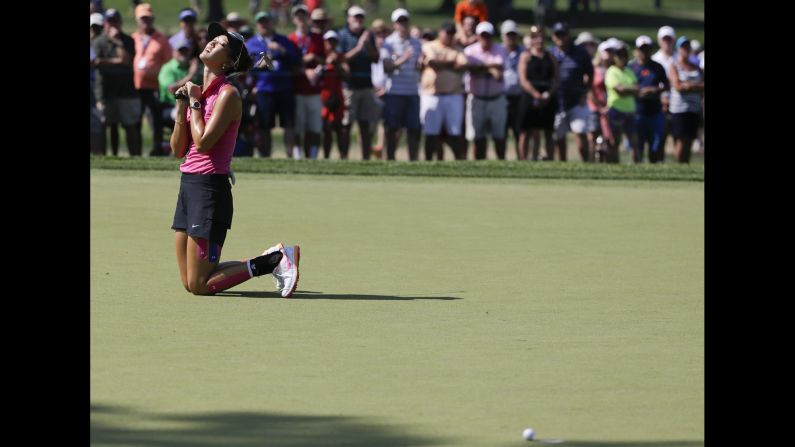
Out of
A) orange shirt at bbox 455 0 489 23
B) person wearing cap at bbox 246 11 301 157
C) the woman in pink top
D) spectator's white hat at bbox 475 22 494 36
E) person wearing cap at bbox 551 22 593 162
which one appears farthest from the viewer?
orange shirt at bbox 455 0 489 23

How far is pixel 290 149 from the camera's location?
76.5ft

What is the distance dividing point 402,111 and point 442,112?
0.57m

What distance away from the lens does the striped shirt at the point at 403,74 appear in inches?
911

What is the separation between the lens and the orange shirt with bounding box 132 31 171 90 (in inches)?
899

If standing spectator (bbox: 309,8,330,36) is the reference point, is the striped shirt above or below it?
below

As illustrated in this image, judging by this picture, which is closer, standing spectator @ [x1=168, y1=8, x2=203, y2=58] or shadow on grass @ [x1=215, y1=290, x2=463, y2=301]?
shadow on grass @ [x1=215, y1=290, x2=463, y2=301]

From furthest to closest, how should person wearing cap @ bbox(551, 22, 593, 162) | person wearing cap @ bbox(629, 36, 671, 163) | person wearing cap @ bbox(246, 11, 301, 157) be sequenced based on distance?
1. person wearing cap @ bbox(551, 22, 593, 162)
2. person wearing cap @ bbox(629, 36, 671, 163)
3. person wearing cap @ bbox(246, 11, 301, 157)

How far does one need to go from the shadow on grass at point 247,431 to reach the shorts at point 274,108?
51.9 ft

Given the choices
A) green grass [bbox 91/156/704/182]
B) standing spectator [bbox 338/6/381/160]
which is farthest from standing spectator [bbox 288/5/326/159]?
green grass [bbox 91/156/704/182]

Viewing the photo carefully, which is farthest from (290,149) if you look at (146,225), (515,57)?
(146,225)

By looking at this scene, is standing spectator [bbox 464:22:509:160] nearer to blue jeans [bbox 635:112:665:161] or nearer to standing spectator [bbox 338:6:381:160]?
standing spectator [bbox 338:6:381:160]

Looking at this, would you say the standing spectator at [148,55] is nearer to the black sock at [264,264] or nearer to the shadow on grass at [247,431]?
the black sock at [264,264]
